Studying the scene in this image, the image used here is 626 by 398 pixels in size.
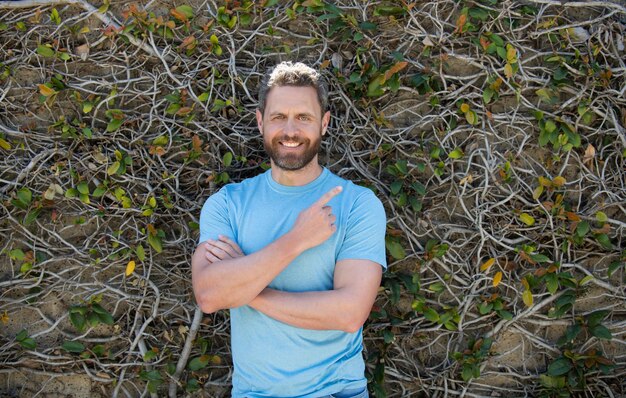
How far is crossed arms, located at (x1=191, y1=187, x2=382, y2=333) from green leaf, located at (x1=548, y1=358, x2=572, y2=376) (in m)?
0.97

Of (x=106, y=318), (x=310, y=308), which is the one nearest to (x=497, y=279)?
(x=310, y=308)

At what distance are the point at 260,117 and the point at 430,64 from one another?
78 cm

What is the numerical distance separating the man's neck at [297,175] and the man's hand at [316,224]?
0.83 feet

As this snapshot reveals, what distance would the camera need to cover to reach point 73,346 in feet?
8.58

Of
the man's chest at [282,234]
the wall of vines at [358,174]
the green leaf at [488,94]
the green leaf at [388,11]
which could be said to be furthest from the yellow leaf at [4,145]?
the green leaf at [488,94]

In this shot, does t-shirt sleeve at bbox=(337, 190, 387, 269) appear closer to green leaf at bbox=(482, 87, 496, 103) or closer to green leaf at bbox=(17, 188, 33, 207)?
green leaf at bbox=(482, 87, 496, 103)

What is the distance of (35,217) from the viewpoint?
2.64 metres

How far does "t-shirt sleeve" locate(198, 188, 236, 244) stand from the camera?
2160mm

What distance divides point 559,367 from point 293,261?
47.3 inches

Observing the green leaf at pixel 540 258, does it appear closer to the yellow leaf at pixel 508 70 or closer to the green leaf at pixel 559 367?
the green leaf at pixel 559 367

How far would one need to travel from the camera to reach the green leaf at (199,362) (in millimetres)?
2609

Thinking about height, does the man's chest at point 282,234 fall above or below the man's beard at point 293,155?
below

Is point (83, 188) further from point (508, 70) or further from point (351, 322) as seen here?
point (508, 70)

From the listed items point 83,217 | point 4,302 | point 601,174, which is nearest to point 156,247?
point 83,217
